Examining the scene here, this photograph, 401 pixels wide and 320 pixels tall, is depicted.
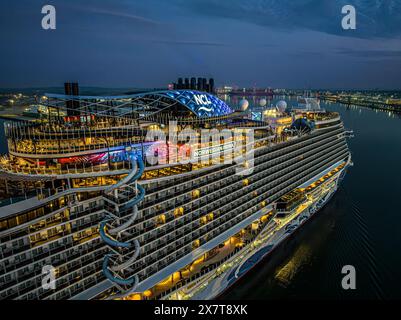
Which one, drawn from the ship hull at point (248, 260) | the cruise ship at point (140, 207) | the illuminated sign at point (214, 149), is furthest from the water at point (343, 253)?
the illuminated sign at point (214, 149)

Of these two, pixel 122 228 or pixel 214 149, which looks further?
pixel 214 149

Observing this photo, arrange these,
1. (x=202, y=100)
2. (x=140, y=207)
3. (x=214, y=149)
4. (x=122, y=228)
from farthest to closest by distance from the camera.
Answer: (x=202, y=100), (x=214, y=149), (x=140, y=207), (x=122, y=228)

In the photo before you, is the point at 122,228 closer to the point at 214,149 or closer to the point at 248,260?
A: the point at 214,149

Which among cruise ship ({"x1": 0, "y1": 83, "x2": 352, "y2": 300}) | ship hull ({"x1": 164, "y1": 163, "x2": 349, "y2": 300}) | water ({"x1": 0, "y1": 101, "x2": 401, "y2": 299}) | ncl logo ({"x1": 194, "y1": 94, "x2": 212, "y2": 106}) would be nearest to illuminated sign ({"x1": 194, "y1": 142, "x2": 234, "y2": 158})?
cruise ship ({"x1": 0, "y1": 83, "x2": 352, "y2": 300})

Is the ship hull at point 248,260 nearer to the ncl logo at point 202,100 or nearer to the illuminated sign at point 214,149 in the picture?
the illuminated sign at point 214,149

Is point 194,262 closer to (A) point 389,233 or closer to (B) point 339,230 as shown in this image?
(B) point 339,230

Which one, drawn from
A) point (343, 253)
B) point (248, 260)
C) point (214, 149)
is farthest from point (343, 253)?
point (214, 149)

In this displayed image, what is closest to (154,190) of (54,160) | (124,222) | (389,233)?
(124,222)
